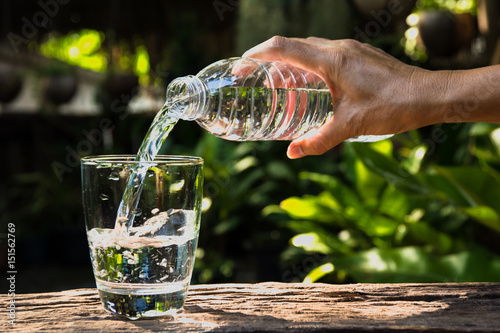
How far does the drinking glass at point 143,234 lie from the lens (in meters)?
0.75

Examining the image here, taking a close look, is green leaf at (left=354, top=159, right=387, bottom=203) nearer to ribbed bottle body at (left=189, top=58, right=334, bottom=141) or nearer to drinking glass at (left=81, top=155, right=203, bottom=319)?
ribbed bottle body at (left=189, top=58, right=334, bottom=141)

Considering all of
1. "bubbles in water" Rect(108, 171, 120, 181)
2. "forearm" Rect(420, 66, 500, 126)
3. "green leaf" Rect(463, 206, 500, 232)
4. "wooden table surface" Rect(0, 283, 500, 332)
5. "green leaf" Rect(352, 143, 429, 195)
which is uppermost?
"forearm" Rect(420, 66, 500, 126)

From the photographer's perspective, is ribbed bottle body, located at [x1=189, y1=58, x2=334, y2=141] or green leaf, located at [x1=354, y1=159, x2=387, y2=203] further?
green leaf, located at [x1=354, y1=159, x2=387, y2=203]

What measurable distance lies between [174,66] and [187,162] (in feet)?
13.5

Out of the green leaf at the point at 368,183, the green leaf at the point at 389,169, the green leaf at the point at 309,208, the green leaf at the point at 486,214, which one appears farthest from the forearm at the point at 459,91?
the green leaf at the point at 368,183

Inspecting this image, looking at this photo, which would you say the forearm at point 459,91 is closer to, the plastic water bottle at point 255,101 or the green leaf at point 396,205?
the plastic water bottle at point 255,101

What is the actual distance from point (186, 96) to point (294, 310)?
1.26 feet

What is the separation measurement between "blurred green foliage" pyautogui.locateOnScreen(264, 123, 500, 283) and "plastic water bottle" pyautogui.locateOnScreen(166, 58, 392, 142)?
64 centimetres

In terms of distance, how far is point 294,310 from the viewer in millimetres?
778

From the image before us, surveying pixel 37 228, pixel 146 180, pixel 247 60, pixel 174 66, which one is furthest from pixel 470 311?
pixel 174 66

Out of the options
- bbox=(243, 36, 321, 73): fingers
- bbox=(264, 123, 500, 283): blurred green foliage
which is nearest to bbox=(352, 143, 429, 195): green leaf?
bbox=(264, 123, 500, 283): blurred green foliage

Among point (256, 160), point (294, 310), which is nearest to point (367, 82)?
point (294, 310)

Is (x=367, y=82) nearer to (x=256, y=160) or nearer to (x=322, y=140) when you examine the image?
(x=322, y=140)

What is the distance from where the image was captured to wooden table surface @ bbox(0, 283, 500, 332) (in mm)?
704
